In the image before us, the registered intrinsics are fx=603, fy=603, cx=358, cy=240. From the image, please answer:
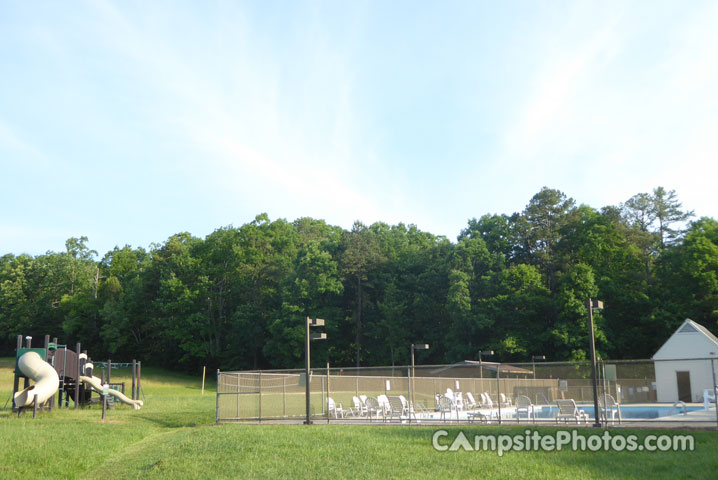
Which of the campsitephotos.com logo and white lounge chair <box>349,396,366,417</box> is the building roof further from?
the campsitephotos.com logo

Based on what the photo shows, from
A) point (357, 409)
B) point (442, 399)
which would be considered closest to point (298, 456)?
point (357, 409)

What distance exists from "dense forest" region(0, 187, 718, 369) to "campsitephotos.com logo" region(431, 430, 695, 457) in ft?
112

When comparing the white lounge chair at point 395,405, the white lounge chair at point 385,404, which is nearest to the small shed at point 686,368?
the white lounge chair at point 395,405

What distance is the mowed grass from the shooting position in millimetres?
11102

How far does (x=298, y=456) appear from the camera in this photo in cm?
1288

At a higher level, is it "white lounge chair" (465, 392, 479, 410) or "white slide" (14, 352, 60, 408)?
"white slide" (14, 352, 60, 408)

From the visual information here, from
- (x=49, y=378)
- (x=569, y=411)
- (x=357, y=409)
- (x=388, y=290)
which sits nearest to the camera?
(x=569, y=411)

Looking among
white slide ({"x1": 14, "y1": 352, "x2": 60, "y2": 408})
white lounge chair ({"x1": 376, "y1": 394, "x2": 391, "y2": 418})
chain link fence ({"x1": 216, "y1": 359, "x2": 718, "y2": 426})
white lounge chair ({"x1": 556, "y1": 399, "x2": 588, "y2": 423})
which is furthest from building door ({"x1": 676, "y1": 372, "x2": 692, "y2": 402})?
white slide ({"x1": 14, "y1": 352, "x2": 60, "y2": 408})

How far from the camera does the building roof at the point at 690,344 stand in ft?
125

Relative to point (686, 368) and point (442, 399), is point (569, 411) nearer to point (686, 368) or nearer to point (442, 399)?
point (442, 399)

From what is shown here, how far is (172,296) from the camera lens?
2756 inches

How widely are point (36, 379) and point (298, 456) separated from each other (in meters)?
15.9

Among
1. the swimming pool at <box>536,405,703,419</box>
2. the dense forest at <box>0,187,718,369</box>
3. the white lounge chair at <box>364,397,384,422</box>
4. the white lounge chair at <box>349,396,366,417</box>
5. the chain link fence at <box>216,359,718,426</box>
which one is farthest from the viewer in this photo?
the dense forest at <box>0,187,718,369</box>

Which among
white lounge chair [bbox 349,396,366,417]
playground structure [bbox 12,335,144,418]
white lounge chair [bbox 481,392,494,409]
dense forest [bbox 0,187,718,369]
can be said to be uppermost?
dense forest [bbox 0,187,718,369]
